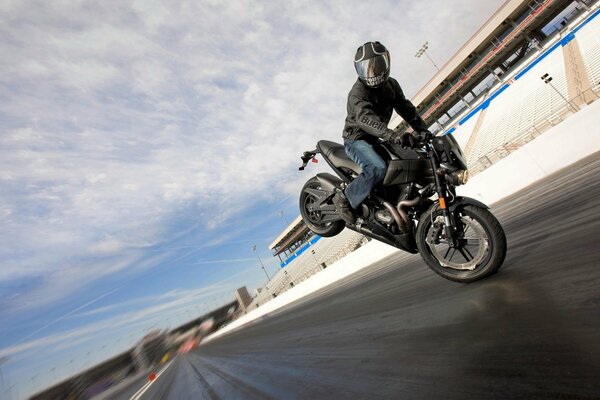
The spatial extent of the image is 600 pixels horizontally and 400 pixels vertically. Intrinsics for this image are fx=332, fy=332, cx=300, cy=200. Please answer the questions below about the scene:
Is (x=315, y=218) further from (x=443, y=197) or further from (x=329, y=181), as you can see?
(x=443, y=197)

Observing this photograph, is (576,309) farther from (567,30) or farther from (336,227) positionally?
(567,30)

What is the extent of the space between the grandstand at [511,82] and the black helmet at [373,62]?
49.7 ft

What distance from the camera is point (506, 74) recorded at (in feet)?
91.8

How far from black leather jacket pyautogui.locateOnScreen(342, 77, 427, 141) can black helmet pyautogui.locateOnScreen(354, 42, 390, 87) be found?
173 mm

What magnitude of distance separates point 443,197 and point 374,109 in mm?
1251

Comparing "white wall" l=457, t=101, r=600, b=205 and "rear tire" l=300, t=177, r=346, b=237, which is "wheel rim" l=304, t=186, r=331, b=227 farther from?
"white wall" l=457, t=101, r=600, b=205

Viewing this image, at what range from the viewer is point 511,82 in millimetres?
25938

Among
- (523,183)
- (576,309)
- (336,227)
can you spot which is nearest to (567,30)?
(523,183)

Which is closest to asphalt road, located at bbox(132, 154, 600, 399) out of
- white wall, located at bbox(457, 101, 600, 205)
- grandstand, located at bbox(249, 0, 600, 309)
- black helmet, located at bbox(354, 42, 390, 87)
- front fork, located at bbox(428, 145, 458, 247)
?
front fork, located at bbox(428, 145, 458, 247)

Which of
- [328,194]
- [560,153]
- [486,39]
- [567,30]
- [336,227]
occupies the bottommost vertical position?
[560,153]

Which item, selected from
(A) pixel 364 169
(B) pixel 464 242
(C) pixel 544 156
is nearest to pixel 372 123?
(A) pixel 364 169

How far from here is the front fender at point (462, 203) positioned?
2586 millimetres

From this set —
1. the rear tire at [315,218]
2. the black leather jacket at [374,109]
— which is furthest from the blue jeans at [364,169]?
the rear tire at [315,218]

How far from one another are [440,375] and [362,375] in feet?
1.73
